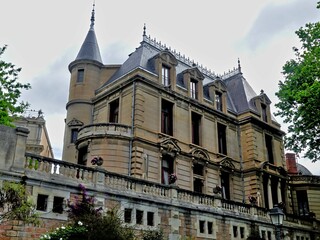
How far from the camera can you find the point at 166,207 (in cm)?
1933

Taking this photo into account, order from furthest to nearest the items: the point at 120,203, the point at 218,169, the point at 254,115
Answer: the point at 254,115, the point at 218,169, the point at 120,203

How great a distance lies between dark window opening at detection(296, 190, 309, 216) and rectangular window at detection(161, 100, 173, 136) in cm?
1719

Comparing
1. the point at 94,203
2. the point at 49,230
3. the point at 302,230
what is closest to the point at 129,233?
the point at 94,203

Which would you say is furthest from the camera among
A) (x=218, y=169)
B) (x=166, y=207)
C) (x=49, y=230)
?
(x=218, y=169)

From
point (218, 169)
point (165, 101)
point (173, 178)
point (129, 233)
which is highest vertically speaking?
point (165, 101)

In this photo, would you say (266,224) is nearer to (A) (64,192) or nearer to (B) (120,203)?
(B) (120,203)

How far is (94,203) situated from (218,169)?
15359 mm

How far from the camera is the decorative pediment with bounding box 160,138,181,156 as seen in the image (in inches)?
1016

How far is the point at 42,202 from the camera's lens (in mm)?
15008

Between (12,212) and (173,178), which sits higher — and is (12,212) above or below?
below

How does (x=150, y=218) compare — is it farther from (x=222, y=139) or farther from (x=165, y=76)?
(x=222, y=139)

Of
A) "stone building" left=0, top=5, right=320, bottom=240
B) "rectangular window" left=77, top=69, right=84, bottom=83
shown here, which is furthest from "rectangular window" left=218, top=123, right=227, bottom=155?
"rectangular window" left=77, top=69, right=84, bottom=83

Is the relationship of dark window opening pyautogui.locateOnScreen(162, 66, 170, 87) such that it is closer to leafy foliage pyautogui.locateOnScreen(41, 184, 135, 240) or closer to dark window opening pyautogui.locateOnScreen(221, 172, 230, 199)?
dark window opening pyautogui.locateOnScreen(221, 172, 230, 199)

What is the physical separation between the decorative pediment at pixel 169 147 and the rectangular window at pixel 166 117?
102cm
